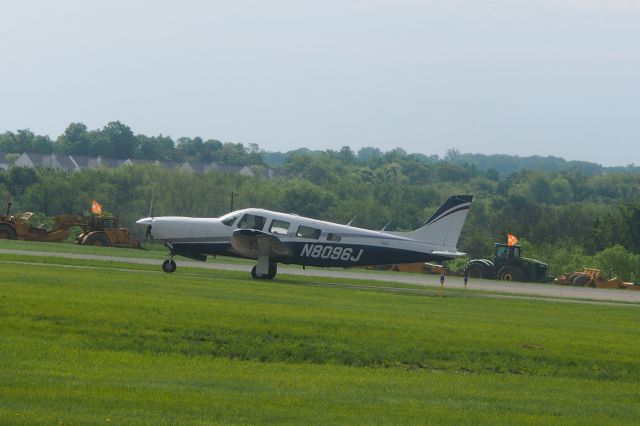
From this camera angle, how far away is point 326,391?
16359mm

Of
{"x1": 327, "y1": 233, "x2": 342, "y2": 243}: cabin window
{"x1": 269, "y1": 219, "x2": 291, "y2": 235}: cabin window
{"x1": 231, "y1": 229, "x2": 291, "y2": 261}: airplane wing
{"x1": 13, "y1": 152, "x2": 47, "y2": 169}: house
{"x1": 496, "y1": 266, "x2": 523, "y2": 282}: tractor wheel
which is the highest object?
{"x1": 13, "y1": 152, "x2": 47, "y2": 169}: house

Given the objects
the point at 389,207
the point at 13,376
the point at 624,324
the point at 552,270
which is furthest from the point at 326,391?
the point at 389,207

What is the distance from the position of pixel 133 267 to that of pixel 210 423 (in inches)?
1080

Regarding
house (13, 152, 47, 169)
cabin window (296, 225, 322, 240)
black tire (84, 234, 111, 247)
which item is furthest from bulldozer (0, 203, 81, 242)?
house (13, 152, 47, 169)

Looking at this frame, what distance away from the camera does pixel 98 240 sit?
61.4m

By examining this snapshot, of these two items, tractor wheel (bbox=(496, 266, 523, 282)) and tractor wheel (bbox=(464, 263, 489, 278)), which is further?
tractor wheel (bbox=(464, 263, 489, 278))

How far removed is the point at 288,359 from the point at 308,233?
18555mm

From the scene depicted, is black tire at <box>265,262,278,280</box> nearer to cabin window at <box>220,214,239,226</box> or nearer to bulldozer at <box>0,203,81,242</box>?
cabin window at <box>220,214,239,226</box>

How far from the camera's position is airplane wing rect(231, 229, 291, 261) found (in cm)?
3747

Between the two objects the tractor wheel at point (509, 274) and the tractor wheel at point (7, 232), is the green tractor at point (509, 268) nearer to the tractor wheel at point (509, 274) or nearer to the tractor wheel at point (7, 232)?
the tractor wheel at point (509, 274)

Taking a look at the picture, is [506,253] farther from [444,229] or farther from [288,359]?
[288,359]

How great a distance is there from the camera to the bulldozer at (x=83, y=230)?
61344 mm

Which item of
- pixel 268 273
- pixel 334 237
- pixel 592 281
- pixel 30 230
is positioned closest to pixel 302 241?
pixel 334 237

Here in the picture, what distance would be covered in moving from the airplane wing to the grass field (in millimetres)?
6568
